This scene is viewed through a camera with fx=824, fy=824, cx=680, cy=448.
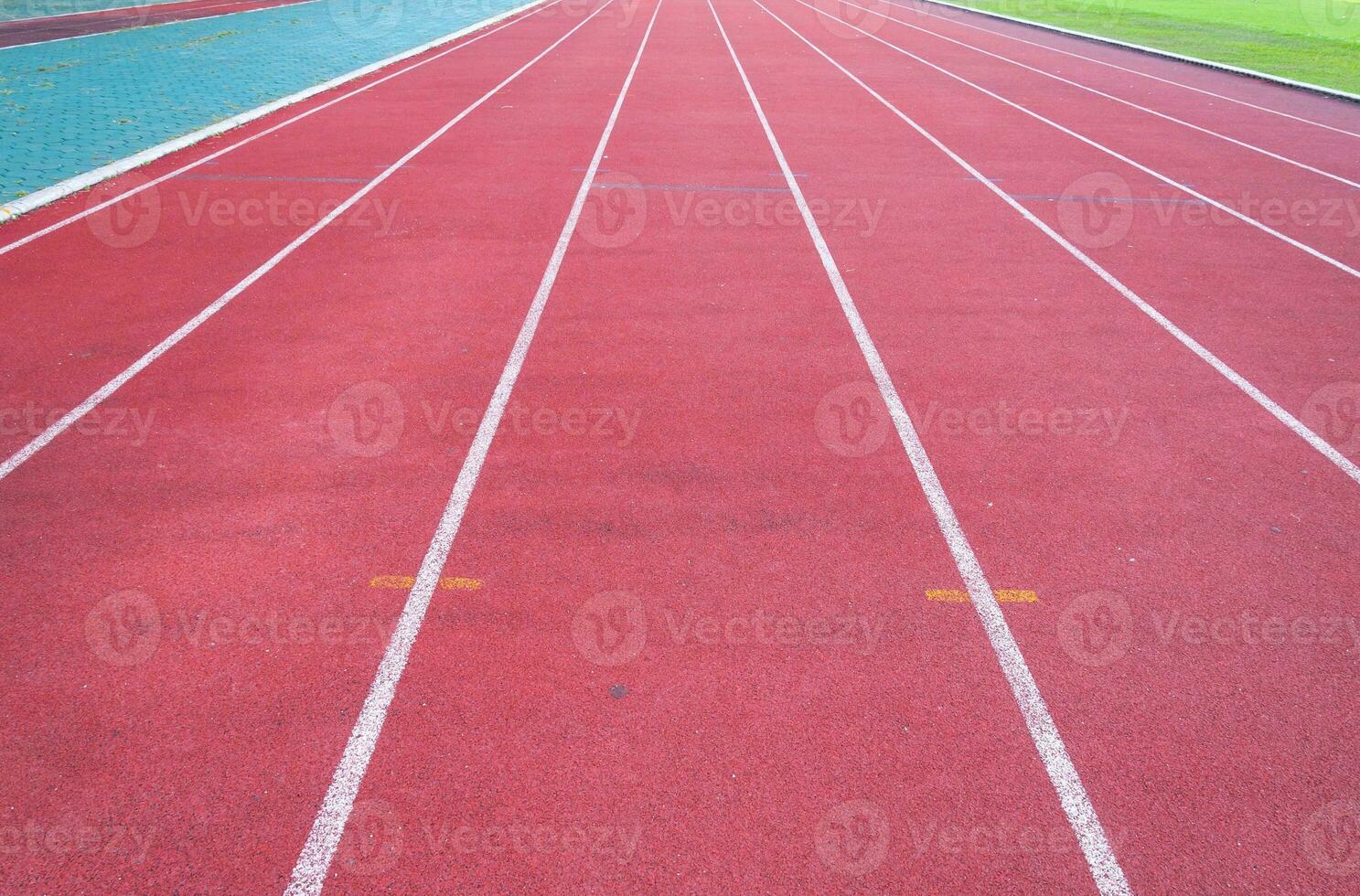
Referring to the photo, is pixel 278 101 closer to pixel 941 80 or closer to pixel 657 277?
pixel 657 277

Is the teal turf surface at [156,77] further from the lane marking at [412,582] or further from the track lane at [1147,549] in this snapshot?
the track lane at [1147,549]

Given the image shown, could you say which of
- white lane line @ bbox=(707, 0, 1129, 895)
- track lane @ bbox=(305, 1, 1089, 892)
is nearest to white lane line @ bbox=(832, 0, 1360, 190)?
white lane line @ bbox=(707, 0, 1129, 895)

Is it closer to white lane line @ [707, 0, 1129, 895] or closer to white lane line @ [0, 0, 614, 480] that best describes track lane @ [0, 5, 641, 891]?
white lane line @ [0, 0, 614, 480]

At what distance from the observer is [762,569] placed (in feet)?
14.3

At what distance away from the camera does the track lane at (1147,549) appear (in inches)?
130

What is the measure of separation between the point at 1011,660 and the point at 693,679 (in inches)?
59.5

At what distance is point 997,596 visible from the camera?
4.25m

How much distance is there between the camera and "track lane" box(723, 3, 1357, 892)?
10.8 ft

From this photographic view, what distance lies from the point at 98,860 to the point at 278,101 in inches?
550

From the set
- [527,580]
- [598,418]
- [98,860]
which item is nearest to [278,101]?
[598,418]

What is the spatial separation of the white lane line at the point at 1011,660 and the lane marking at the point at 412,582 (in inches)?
101

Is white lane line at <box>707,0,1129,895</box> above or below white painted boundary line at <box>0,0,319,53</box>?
below

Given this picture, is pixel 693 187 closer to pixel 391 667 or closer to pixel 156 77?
pixel 391 667

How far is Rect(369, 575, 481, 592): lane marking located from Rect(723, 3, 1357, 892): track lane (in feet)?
8.99
